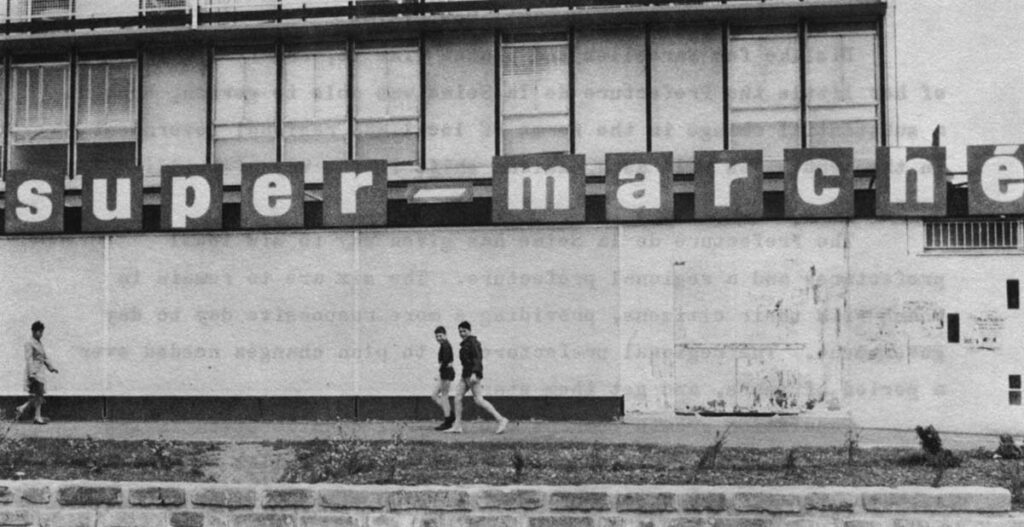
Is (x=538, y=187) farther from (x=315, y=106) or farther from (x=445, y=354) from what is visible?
(x=315, y=106)

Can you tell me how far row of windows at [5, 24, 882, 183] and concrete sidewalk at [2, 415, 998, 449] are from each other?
182 inches

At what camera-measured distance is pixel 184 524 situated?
966 centimetres

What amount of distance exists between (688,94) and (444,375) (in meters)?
6.66

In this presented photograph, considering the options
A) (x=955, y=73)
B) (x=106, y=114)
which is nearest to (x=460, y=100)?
(x=106, y=114)

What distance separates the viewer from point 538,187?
61.0 feet

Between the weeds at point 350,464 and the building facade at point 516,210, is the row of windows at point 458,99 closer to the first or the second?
the building facade at point 516,210

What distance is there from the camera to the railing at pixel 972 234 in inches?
715

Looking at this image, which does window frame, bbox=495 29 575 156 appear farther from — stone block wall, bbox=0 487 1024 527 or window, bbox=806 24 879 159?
stone block wall, bbox=0 487 1024 527

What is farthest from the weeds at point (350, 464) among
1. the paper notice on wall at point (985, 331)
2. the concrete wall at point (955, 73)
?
the concrete wall at point (955, 73)

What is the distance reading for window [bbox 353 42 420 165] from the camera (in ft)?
65.5

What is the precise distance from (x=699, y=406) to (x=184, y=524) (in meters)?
10.8

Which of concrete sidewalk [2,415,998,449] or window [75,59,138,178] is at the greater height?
window [75,59,138,178]

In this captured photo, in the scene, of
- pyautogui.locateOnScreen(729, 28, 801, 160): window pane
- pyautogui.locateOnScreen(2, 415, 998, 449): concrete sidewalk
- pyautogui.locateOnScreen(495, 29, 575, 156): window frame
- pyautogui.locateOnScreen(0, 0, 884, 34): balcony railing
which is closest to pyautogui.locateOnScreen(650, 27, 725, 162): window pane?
pyautogui.locateOnScreen(729, 28, 801, 160): window pane

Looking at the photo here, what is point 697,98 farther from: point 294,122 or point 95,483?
point 95,483
